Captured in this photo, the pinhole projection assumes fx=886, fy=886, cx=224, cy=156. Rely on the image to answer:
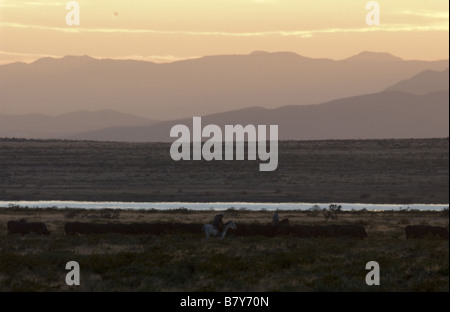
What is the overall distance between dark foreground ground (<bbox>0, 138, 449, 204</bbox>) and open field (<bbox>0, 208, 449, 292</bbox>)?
40.9 metres

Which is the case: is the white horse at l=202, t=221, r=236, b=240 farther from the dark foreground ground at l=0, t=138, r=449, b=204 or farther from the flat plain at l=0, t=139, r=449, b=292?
the dark foreground ground at l=0, t=138, r=449, b=204

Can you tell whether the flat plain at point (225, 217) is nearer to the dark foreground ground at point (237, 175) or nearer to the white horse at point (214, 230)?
the dark foreground ground at point (237, 175)

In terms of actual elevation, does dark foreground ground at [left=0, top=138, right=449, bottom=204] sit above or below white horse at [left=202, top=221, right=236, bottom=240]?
above

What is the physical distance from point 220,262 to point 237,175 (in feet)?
206

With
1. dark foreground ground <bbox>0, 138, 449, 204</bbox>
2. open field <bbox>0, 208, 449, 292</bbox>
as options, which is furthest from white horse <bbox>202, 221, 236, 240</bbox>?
dark foreground ground <bbox>0, 138, 449, 204</bbox>

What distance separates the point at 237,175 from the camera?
86.4 m

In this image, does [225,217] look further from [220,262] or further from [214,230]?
[220,262]

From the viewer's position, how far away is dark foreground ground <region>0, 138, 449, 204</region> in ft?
246

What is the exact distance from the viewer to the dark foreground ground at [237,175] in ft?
246

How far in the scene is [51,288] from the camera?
20.4m

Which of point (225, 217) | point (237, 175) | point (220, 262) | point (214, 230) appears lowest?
point (220, 262)

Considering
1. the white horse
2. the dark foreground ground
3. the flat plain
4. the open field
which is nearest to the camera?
the open field

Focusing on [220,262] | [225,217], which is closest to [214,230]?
[220,262]

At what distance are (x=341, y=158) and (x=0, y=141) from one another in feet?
163
